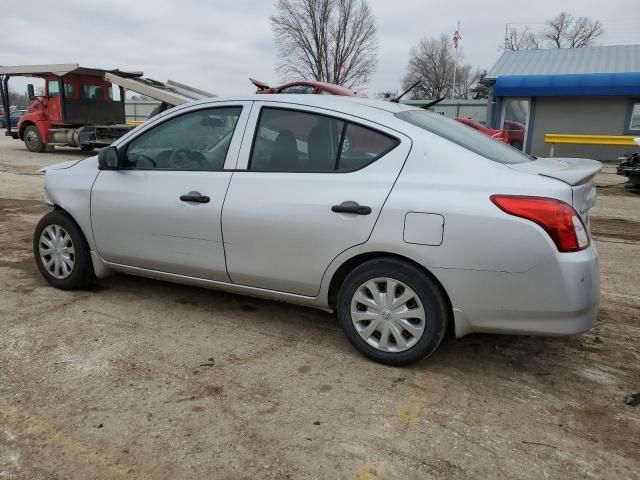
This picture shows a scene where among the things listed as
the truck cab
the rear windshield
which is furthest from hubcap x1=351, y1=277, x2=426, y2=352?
the truck cab

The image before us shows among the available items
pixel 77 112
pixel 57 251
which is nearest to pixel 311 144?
pixel 57 251

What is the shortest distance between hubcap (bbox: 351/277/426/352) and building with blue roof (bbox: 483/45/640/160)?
19.3 m

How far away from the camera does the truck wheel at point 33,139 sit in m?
17.8

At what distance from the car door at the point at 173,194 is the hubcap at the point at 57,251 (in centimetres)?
36

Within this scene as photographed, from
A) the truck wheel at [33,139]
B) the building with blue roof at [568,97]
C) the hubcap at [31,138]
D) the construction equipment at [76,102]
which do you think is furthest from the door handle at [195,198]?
the building with blue roof at [568,97]

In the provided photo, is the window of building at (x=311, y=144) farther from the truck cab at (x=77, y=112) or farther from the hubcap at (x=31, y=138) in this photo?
the hubcap at (x=31, y=138)

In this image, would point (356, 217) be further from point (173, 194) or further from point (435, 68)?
point (435, 68)

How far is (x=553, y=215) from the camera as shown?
274cm

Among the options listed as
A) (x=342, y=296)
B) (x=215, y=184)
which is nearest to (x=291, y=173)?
(x=215, y=184)

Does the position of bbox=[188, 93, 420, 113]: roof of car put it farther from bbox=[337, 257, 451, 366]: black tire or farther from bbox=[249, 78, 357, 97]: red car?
bbox=[249, 78, 357, 97]: red car

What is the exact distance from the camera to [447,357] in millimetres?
3430

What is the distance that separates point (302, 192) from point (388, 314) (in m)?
0.90

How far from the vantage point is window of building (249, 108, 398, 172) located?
3244 mm

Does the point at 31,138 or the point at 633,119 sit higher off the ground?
the point at 633,119
